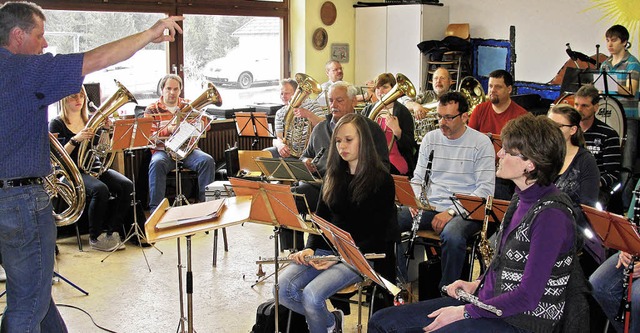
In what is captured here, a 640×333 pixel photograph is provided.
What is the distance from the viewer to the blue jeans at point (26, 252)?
10.6 ft

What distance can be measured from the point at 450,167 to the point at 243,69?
4.80 meters

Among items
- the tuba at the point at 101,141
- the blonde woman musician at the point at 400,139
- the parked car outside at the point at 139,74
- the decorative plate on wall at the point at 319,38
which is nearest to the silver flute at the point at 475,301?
the blonde woman musician at the point at 400,139

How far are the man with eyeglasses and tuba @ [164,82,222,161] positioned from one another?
6.74 feet

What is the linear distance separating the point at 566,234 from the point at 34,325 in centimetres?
235

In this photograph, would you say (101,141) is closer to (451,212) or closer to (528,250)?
(451,212)

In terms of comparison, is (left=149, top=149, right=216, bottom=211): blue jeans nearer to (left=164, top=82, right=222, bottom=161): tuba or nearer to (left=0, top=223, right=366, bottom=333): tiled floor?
(left=164, top=82, right=222, bottom=161): tuba

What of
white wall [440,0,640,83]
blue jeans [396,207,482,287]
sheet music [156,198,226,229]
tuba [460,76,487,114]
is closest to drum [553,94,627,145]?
tuba [460,76,487,114]

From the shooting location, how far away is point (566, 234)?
272 centimetres

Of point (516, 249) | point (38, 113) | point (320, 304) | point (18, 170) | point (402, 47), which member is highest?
point (402, 47)

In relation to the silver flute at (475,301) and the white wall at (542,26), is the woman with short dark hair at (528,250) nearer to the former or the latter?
the silver flute at (475,301)

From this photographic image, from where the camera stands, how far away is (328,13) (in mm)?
9695

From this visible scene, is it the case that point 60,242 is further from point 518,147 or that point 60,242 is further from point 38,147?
point 518,147

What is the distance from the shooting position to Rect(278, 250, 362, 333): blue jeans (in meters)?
3.67

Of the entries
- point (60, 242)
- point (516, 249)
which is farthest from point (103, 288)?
point (516, 249)
